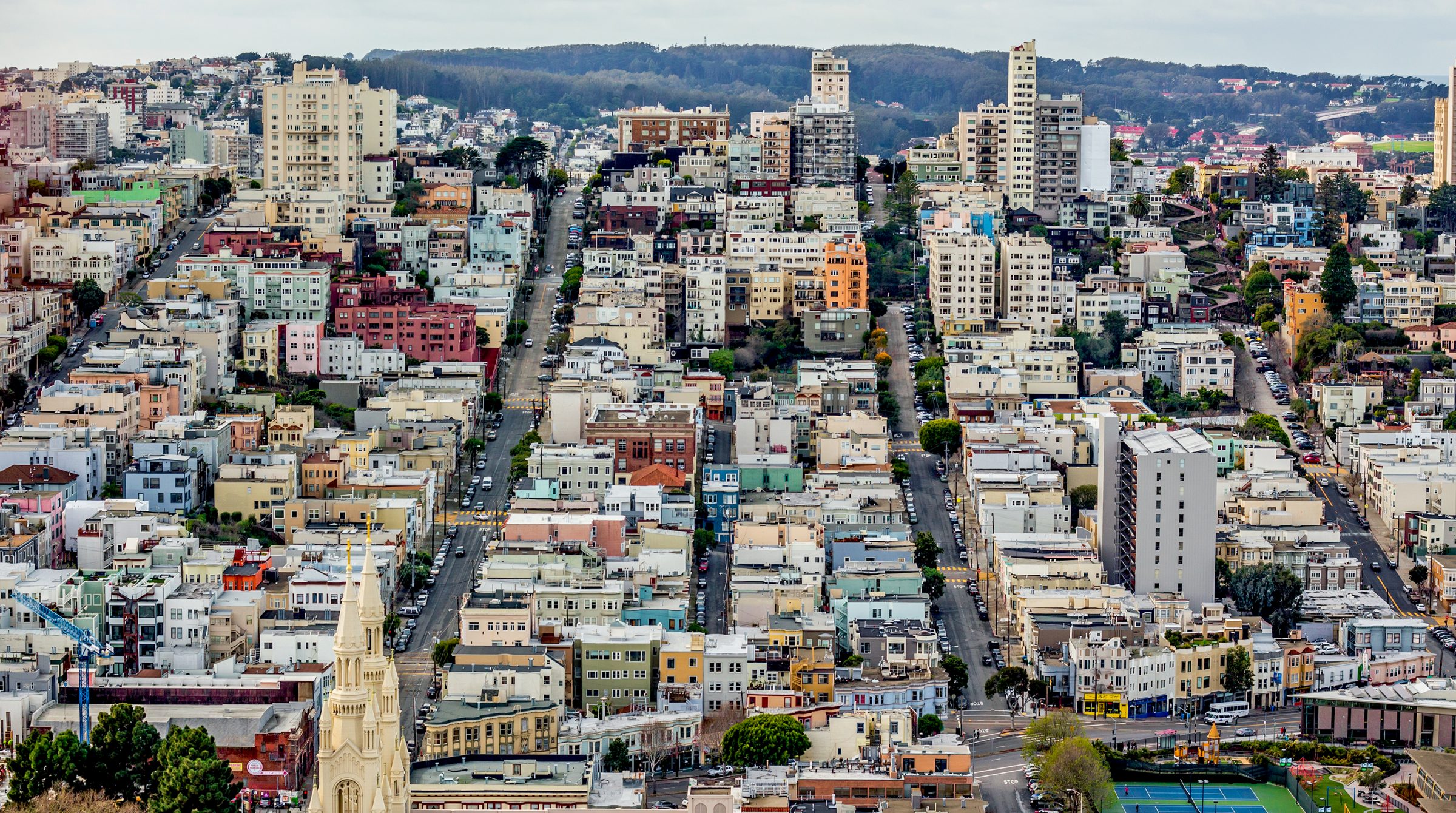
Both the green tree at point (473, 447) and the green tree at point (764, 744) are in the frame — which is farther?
the green tree at point (473, 447)

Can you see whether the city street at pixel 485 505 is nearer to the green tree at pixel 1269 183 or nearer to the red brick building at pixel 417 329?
the red brick building at pixel 417 329

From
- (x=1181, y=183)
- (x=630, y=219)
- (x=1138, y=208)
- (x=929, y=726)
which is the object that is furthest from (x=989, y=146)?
(x=929, y=726)

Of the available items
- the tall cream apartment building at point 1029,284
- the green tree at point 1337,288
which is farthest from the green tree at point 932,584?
the green tree at point 1337,288

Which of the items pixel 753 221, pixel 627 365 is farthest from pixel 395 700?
pixel 753 221

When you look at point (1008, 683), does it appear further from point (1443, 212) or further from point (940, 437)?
point (1443, 212)

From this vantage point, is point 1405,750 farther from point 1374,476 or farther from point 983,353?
point 983,353

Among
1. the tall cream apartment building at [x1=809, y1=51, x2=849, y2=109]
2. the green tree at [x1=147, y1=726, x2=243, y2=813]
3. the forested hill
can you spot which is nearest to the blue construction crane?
the green tree at [x1=147, y1=726, x2=243, y2=813]
